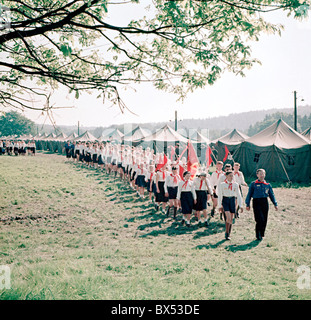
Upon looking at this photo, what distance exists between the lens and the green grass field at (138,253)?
4.02 metres

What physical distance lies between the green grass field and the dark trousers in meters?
0.30

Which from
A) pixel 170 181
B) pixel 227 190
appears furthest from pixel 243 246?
pixel 170 181

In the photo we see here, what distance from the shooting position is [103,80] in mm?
5125

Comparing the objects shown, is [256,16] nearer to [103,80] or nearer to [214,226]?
[103,80]

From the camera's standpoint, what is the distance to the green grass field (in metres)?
4.02

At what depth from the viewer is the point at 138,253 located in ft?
19.1

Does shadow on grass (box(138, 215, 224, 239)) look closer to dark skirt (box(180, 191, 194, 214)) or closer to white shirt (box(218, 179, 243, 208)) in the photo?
dark skirt (box(180, 191, 194, 214))

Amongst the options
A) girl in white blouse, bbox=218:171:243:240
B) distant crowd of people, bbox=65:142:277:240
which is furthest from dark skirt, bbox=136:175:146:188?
girl in white blouse, bbox=218:171:243:240

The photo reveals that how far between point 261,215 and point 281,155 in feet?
39.2

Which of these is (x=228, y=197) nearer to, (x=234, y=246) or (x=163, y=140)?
(x=234, y=246)

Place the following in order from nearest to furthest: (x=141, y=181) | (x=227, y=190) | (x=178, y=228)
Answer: (x=227, y=190) < (x=178, y=228) < (x=141, y=181)

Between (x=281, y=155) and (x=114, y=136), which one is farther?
(x=114, y=136)
